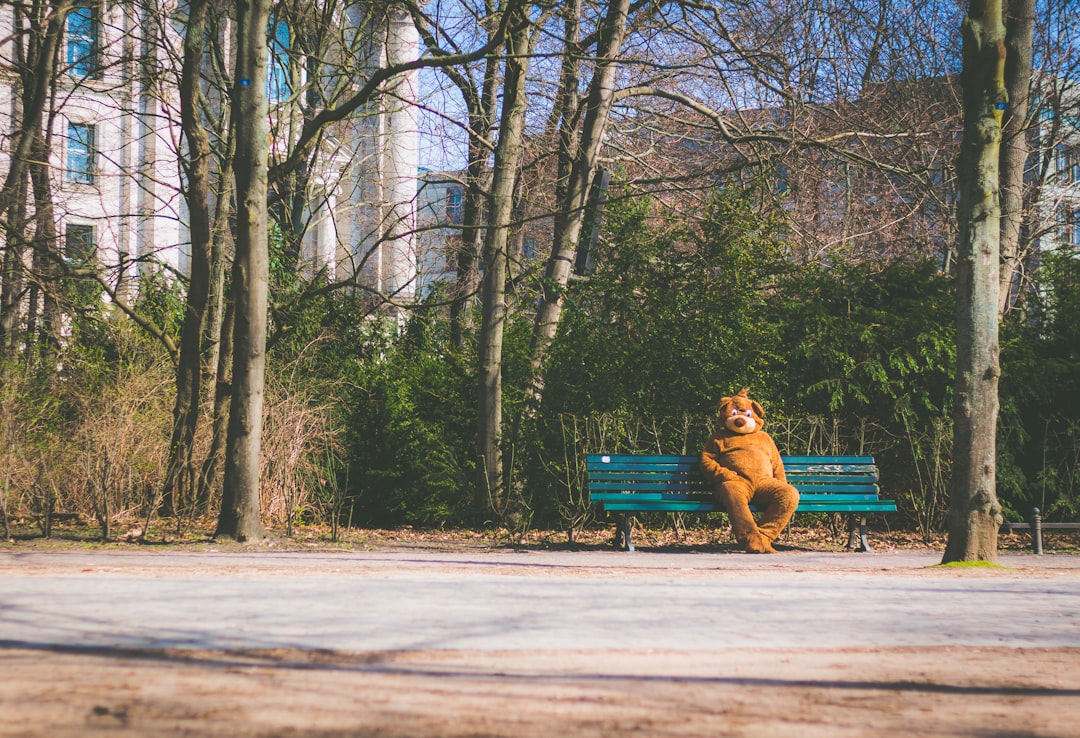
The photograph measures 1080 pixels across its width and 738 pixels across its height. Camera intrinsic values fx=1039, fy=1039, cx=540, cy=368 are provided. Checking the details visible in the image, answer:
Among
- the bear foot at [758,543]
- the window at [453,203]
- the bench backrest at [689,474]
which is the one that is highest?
the window at [453,203]

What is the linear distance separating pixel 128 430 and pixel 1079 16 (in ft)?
56.3

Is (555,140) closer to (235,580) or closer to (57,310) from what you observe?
(57,310)

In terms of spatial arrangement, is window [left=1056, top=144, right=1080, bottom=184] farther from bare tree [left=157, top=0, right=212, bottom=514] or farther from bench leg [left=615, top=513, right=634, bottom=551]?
bare tree [left=157, top=0, right=212, bottom=514]

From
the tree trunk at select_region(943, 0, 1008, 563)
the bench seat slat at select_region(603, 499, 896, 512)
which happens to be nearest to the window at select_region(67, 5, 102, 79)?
the bench seat slat at select_region(603, 499, 896, 512)

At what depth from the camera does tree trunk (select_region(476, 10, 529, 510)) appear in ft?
44.1

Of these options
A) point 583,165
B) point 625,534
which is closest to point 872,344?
point 625,534

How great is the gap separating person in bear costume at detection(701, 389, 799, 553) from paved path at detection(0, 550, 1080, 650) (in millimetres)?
1396

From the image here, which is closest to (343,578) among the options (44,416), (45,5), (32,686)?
(32,686)

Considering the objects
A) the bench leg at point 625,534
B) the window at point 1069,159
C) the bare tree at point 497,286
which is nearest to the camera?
the bench leg at point 625,534

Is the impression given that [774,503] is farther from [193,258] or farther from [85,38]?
[85,38]

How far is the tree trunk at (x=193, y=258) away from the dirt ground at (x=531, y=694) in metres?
8.37

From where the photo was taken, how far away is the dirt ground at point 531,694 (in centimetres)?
355

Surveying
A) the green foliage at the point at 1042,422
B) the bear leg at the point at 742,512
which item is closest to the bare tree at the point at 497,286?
the bear leg at the point at 742,512

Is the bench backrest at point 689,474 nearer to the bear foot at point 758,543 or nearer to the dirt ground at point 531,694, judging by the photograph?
the bear foot at point 758,543
